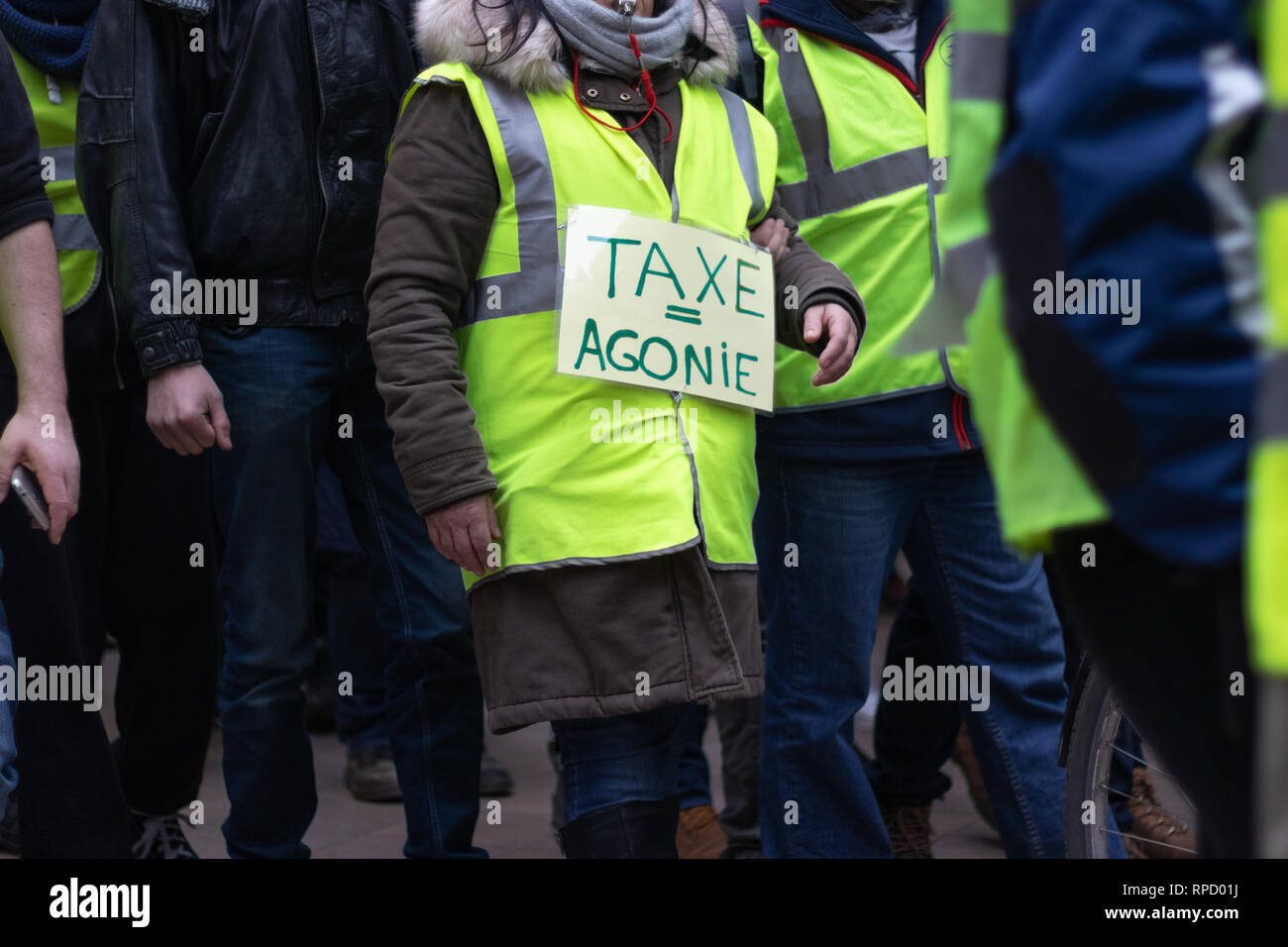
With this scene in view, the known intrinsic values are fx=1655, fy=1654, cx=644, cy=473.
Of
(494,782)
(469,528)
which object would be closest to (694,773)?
(494,782)

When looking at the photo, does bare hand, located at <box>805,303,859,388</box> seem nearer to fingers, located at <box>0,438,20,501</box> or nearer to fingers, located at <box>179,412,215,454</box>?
fingers, located at <box>179,412,215,454</box>

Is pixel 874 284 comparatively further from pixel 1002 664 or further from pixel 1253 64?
pixel 1253 64

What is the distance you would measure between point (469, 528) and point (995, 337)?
1237 mm

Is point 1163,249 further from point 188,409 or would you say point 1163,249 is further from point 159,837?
point 159,837

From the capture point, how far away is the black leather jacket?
9.81ft

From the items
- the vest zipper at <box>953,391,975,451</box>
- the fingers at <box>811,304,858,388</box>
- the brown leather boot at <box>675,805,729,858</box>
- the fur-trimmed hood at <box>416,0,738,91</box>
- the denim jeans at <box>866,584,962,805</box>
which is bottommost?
the brown leather boot at <box>675,805,729,858</box>

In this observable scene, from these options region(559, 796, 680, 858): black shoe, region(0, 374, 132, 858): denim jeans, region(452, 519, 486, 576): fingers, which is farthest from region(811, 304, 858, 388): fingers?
region(0, 374, 132, 858): denim jeans

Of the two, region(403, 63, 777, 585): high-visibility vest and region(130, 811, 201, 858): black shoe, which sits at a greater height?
region(403, 63, 777, 585): high-visibility vest

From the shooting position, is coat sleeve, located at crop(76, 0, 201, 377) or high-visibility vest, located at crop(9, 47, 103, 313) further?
high-visibility vest, located at crop(9, 47, 103, 313)

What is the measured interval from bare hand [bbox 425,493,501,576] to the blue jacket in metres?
1.40

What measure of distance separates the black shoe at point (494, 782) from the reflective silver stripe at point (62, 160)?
188cm

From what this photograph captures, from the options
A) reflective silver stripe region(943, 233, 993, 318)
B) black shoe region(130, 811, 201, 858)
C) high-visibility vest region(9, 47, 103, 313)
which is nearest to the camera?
reflective silver stripe region(943, 233, 993, 318)

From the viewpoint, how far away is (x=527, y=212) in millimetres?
2535
